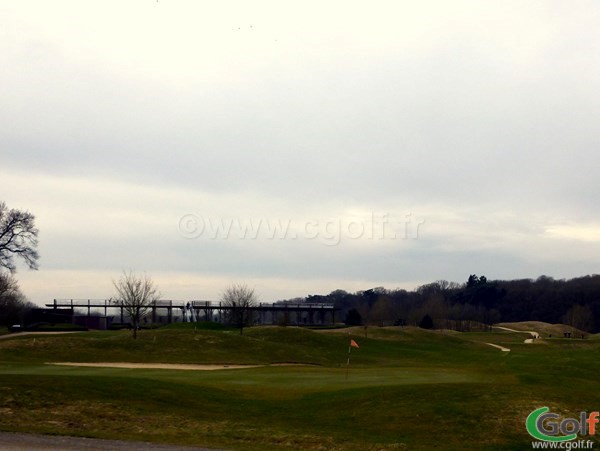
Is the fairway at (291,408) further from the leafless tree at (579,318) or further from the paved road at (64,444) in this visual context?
the leafless tree at (579,318)

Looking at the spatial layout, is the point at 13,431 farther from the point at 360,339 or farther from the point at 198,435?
the point at 360,339

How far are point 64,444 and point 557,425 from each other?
16183 mm

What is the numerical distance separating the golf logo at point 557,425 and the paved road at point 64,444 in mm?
11305


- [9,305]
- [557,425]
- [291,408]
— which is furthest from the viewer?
[9,305]

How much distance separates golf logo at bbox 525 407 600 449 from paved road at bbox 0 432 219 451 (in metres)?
11.3

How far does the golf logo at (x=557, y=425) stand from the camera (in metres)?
23.8

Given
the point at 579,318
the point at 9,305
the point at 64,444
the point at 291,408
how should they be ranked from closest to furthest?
the point at 64,444 < the point at 291,408 < the point at 9,305 < the point at 579,318

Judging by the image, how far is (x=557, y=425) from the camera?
24.8m

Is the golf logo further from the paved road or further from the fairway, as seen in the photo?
the paved road

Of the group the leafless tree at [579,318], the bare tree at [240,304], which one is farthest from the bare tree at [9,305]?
the leafless tree at [579,318]

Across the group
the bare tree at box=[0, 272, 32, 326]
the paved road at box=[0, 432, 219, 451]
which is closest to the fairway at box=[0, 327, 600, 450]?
the paved road at box=[0, 432, 219, 451]

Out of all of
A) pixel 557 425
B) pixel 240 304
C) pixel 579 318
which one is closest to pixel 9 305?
pixel 240 304

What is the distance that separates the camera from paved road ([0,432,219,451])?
19.3m

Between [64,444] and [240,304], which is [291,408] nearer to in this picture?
[64,444]
